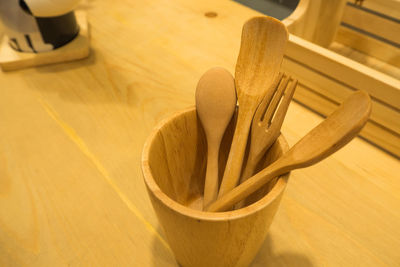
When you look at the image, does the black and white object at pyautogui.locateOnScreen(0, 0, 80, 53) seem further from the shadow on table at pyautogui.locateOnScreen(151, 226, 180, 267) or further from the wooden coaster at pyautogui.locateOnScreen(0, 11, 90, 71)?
the shadow on table at pyautogui.locateOnScreen(151, 226, 180, 267)

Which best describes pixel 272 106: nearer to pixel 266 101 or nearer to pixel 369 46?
pixel 266 101

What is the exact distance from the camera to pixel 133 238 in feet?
1.16

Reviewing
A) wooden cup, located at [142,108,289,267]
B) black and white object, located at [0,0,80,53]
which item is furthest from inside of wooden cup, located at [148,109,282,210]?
black and white object, located at [0,0,80,53]

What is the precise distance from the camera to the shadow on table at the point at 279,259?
13.0 inches

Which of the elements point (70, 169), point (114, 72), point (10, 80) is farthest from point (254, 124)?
point (10, 80)

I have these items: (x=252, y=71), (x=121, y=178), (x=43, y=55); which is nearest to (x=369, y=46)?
(x=252, y=71)

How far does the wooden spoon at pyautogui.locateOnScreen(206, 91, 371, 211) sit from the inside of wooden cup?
0.8 inches

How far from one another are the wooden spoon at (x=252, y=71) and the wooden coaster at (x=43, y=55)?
1.39 feet

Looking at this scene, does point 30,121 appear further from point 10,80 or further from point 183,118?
point 183,118

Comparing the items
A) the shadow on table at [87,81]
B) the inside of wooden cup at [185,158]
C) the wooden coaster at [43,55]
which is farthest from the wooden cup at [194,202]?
the wooden coaster at [43,55]

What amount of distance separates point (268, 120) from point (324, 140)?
66mm

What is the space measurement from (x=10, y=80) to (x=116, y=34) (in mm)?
243

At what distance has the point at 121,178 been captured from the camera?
0.41 m

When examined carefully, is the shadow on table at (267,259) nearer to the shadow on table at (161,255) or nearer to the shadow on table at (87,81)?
the shadow on table at (161,255)
